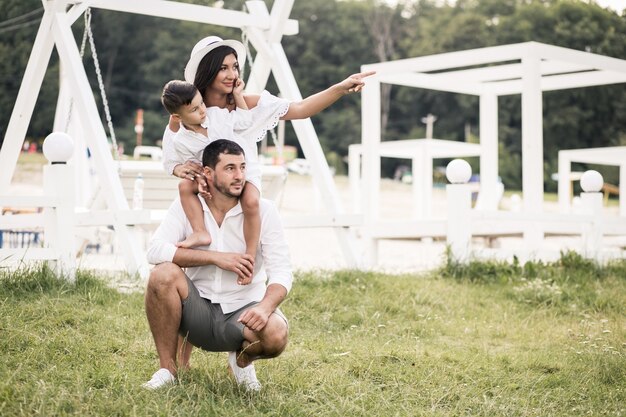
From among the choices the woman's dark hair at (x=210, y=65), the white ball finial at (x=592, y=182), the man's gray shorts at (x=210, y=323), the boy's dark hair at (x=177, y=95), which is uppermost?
the woman's dark hair at (x=210, y=65)

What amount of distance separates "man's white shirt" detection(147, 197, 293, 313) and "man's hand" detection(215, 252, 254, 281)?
0.13 metres

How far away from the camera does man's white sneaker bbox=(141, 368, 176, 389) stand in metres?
3.77

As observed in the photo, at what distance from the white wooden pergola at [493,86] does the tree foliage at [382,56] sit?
78.3ft

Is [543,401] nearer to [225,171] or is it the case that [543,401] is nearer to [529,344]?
[529,344]

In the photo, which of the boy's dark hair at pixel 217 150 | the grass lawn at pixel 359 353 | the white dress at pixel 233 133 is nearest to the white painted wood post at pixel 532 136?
the grass lawn at pixel 359 353

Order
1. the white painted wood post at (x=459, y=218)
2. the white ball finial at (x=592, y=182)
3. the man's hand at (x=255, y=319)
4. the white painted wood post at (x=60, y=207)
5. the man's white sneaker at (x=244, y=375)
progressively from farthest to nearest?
the white ball finial at (x=592, y=182), the white painted wood post at (x=459, y=218), the white painted wood post at (x=60, y=207), the man's white sneaker at (x=244, y=375), the man's hand at (x=255, y=319)

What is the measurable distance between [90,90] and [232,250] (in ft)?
11.1

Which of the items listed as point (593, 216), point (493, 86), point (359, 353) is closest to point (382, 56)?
point (493, 86)

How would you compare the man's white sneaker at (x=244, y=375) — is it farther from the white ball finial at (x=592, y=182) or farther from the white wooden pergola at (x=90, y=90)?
the white ball finial at (x=592, y=182)

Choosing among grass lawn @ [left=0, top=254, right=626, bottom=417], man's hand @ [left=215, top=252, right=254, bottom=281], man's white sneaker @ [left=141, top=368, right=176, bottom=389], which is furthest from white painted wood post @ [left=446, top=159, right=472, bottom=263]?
man's white sneaker @ [left=141, top=368, right=176, bottom=389]

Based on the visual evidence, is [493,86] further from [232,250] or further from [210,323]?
[210,323]

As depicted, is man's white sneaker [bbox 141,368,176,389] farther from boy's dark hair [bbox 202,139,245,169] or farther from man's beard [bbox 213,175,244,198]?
boy's dark hair [bbox 202,139,245,169]

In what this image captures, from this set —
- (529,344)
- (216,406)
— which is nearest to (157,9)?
(529,344)

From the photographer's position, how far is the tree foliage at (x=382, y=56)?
40.2 metres
